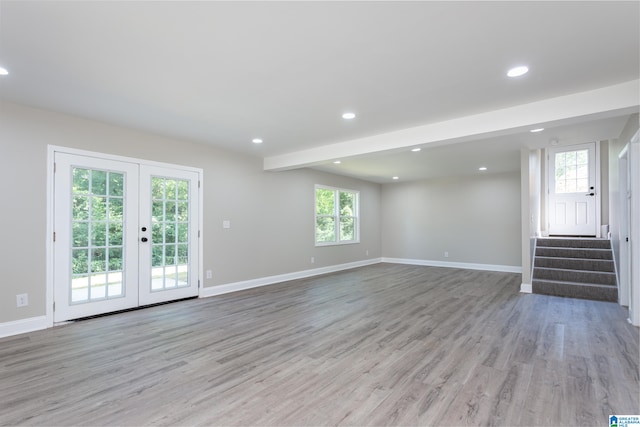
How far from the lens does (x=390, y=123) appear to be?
13.3 ft

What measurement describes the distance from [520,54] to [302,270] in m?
5.57

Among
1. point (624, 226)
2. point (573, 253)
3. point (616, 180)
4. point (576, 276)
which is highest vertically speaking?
point (616, 180)

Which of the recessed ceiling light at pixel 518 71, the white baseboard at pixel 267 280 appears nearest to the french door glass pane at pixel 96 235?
the white baseboard at pixel 267 280

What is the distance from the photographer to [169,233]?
482 centimetres

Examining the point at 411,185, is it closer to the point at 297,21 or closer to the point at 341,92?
the point at 341,92

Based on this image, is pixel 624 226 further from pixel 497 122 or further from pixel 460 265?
pixel 460 265

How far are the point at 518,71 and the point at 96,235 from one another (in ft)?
16.1

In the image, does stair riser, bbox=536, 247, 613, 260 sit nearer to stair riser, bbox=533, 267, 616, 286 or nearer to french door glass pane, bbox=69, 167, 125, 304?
stair riser, bbox=533, 267, 616, 286

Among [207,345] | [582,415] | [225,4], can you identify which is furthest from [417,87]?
[207,345]

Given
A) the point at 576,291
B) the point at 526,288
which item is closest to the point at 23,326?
the point at 526,288

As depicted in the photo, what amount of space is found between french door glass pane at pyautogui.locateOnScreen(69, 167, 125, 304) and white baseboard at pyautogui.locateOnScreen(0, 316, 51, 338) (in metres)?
0.33

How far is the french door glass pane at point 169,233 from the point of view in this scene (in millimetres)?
4656

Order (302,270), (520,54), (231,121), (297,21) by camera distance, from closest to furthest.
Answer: (297,21)
(520,54)
(231,121)
(302,270)

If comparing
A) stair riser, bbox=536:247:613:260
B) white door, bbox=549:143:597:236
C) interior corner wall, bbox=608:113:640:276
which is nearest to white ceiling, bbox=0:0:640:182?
interior corner wall, bbox=608:113:640:276
